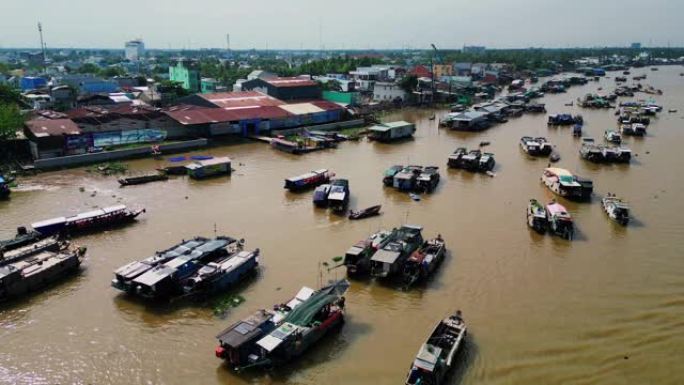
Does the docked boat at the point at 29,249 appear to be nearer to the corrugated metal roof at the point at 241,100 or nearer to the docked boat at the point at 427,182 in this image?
the docked boat at the point at 427,182

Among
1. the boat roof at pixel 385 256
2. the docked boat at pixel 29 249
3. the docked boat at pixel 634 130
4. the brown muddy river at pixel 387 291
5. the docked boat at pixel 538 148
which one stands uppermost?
the docked boat at pixel 634 130

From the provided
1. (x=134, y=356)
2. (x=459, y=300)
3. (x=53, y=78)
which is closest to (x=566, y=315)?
(x=459, y=300)

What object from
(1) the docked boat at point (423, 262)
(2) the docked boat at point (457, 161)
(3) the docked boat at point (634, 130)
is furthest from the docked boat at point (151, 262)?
(3) the docked boat at point (634, 130)

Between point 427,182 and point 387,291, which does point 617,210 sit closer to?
point 427,182

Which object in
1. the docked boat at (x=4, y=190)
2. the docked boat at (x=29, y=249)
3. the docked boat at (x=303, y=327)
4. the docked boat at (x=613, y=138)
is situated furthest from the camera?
the docked boat at (x=613, y=138)

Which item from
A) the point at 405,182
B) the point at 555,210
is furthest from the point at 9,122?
the point at 555,210

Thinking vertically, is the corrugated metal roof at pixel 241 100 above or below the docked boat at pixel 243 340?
above
